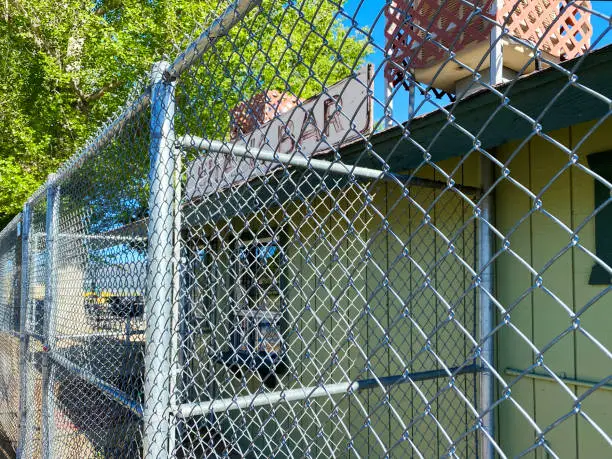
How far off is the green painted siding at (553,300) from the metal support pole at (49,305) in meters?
2.89

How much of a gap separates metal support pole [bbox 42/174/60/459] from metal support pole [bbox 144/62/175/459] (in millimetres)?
1859

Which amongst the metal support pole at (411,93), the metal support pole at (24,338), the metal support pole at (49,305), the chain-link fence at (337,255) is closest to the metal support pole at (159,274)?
the chain-link fence at (337,255)

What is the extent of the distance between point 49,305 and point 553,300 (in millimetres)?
3268

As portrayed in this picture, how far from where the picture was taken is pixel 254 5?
5.82 ft

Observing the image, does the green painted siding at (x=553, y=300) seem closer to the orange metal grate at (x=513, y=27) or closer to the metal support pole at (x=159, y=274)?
the orange metal grate at (x=513, y=27)

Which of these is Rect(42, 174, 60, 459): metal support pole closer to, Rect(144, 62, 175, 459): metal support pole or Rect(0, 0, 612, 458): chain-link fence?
Rect(0, 0, 612, 458): chain-link fence

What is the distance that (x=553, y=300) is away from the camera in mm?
3318

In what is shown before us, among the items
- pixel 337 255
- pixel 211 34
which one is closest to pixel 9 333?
pixel 337 255

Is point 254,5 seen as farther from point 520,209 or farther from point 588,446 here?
point 588,446

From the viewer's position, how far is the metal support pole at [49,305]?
3.46 meters

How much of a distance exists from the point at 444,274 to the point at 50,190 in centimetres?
284

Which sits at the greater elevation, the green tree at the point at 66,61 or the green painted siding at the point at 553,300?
the green tree at the point at 66,61

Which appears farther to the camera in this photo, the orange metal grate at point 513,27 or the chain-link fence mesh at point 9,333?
the chain-link fence mesh at point 9,333

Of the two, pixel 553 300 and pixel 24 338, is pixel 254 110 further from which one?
pixel 24 338
